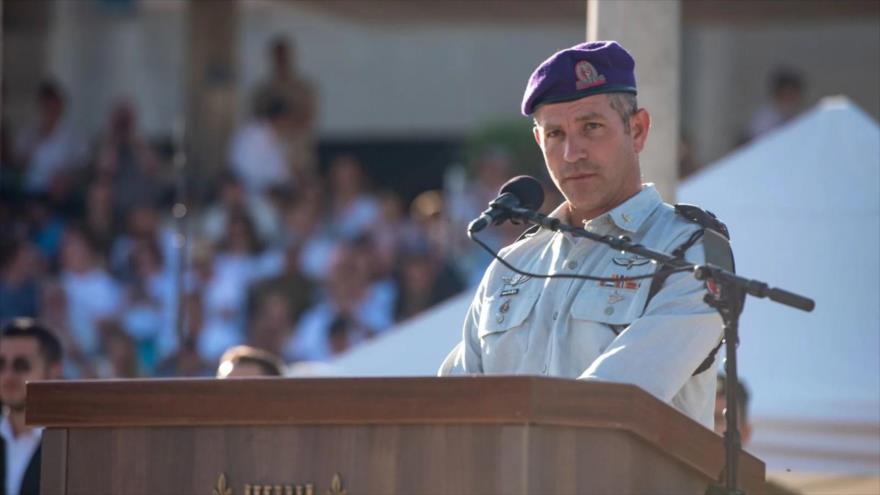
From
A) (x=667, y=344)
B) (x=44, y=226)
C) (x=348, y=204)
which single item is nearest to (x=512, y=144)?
(x=348, y=204)

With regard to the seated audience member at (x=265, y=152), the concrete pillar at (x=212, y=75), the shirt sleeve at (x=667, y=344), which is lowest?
the shirt sleeve at (x=667, y=344)

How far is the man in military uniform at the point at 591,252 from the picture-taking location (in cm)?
375

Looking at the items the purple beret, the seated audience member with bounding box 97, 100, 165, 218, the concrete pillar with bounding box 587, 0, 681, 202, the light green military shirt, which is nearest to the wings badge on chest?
the light green military shirt

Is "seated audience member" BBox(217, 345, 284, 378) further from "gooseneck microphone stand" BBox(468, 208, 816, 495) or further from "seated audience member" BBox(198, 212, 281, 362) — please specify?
"seated audience member" BBox(198, 212, 281, 362)

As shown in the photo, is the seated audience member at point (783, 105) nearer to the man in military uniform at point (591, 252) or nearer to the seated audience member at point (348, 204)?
the seated audience member at point (348, 204)

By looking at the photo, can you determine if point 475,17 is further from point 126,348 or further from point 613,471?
point 613,471

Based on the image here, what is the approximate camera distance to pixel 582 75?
3.88 metres

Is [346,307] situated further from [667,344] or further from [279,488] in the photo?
[279,488]

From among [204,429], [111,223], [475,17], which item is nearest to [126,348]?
[111,223]

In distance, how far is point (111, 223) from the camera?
13.5 meters

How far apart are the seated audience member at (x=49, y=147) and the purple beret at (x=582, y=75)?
36.0ft

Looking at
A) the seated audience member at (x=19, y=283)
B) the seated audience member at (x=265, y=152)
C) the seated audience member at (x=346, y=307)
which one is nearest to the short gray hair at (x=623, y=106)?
the seated audience member at (x=346, y=307)

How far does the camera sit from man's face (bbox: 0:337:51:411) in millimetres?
6984

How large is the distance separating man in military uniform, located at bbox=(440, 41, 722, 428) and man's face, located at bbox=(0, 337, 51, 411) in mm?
3356
